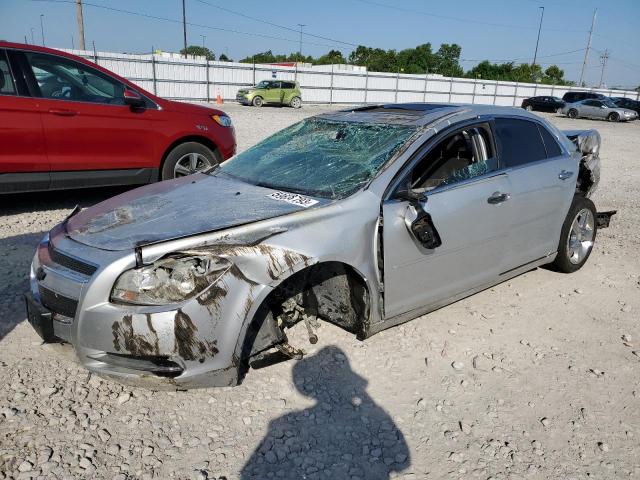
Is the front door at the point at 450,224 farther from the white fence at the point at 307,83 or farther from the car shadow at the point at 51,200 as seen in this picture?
the white fence at the point at 307,83

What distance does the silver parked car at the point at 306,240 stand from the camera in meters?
2.52

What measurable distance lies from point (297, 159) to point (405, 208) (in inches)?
37.6

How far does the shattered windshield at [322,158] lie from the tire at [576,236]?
6.53 feet

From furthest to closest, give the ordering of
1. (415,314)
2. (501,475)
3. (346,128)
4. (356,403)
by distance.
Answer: (346,128)
(415,314)
(356,403)
(501,475)

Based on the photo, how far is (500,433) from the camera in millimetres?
2678

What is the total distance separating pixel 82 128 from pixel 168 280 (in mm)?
3968

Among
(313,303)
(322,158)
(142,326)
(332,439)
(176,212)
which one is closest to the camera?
(142,326)

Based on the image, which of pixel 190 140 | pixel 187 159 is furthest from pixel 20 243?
pixel 190 140

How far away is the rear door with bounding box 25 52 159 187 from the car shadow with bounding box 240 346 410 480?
4.07 meters

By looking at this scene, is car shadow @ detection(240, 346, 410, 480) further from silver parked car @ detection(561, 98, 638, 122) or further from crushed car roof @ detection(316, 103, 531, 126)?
silver parked car @ detection(561, 98, 638, 122)

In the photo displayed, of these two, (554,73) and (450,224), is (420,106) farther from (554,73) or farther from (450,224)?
(554,73)

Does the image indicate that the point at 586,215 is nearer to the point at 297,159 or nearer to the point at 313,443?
the point at 297,159

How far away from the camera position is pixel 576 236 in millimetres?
4816

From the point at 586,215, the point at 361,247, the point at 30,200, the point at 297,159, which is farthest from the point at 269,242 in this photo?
the point at 30,200
